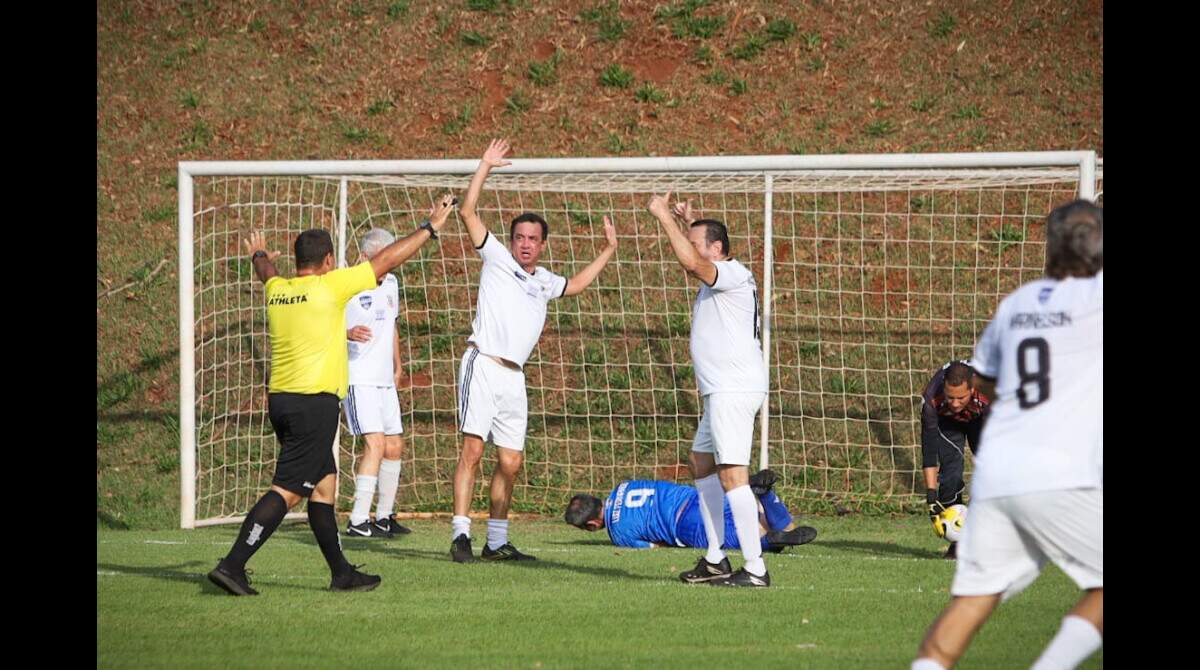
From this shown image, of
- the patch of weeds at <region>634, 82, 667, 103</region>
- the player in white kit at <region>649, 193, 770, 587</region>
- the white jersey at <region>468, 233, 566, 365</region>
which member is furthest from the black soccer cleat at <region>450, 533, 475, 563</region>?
the patch of weeds at <region>634, 82, 667, 103</region>

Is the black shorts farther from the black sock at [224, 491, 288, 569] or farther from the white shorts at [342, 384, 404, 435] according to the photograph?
the white shorts at [342, 384, 404, 435]

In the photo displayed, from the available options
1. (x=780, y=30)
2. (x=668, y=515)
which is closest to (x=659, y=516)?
(x=668, y=515)

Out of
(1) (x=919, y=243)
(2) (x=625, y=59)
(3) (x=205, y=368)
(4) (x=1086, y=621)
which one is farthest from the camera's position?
(2) (x=625, y=59)

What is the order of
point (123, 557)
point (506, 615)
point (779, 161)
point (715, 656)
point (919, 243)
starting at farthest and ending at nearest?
point (919, 243) < point (779, 161) < point (123, 557) < point (506, 615) < point (715, 656)

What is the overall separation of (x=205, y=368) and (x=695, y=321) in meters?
7.85

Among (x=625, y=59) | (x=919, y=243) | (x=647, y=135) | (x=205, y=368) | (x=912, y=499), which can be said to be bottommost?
(x=912, y=499)

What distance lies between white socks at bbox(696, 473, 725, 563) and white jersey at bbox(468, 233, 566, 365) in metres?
1.90

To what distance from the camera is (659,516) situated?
1077cm

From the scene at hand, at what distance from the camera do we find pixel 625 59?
18969mm

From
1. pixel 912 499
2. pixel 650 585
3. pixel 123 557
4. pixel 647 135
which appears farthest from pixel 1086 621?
pixel 647 135

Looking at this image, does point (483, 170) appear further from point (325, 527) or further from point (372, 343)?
point (372, 343)

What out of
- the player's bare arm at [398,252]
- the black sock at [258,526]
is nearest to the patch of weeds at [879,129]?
the player's bare arm at [398,252]

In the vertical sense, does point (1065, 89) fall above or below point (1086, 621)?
above

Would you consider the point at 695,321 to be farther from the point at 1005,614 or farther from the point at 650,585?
the point at 1005,614
